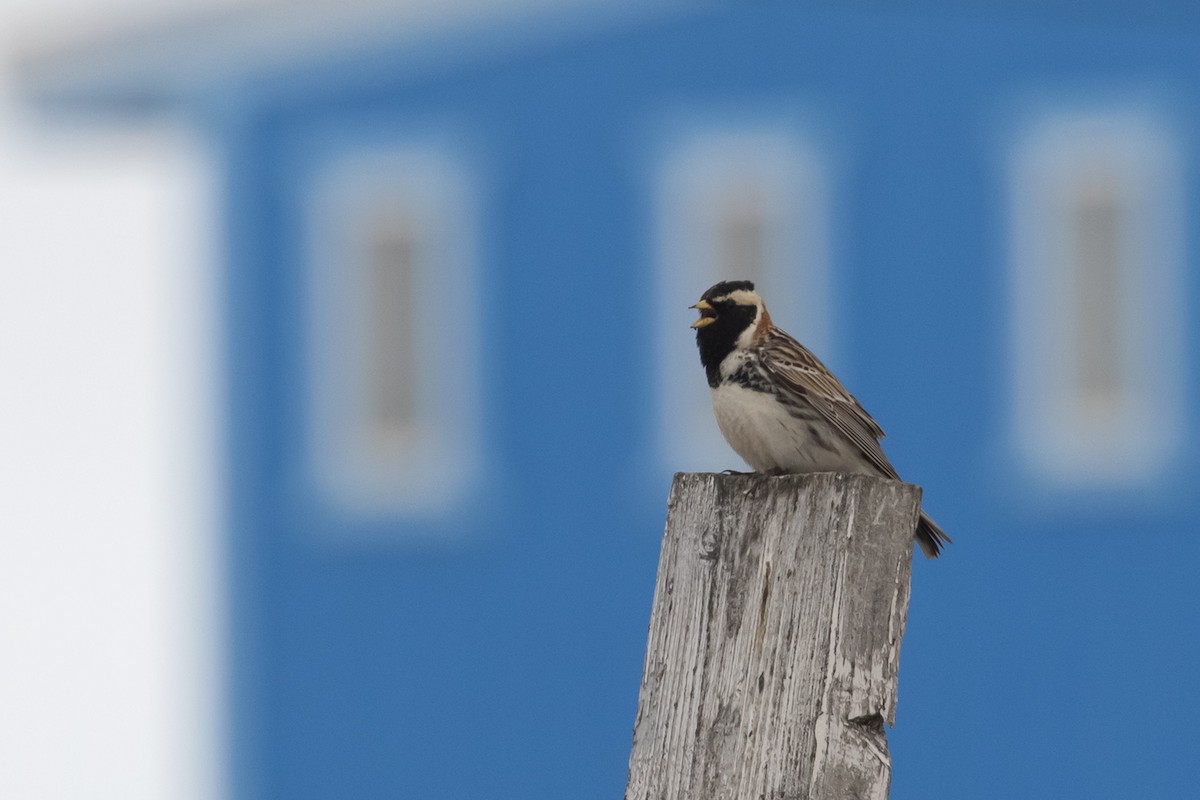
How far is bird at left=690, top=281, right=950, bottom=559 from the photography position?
23.8 feet

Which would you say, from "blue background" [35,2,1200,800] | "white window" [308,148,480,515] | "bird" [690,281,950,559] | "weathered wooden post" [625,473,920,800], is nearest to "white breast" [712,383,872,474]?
"bird" [690,281,950,559]

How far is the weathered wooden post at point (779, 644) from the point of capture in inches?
184

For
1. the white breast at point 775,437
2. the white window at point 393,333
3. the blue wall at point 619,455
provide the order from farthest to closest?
the white window at point 393,333 < the blue wall at point 619,455 < the white breast at point 775,437

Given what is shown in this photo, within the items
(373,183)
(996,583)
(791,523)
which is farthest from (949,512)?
(791,523)

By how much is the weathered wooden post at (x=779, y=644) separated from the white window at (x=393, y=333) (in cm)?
1351

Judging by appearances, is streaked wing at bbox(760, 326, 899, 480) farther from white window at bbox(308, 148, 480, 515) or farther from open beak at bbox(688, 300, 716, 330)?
white window at bbox(308, 148, 480, 515)

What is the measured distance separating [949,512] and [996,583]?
61 centimetres

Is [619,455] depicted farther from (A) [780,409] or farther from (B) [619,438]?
(A) [780,409]

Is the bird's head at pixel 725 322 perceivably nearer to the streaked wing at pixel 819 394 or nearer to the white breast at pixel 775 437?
the streaked wing at pixel 819 394

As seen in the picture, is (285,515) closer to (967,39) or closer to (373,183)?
(373,183)

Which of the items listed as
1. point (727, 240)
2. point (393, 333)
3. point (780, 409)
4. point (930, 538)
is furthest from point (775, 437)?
point (393, 333)

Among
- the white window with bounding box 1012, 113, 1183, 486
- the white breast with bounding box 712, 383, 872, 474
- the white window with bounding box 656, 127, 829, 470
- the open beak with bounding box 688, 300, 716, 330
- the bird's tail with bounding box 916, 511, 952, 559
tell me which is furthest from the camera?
the white window with bounding box 656, 127, 829, 470

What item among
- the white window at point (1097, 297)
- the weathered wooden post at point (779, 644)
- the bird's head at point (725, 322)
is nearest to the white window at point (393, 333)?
the white window at point (1097, 297)

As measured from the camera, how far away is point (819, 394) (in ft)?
23.9
